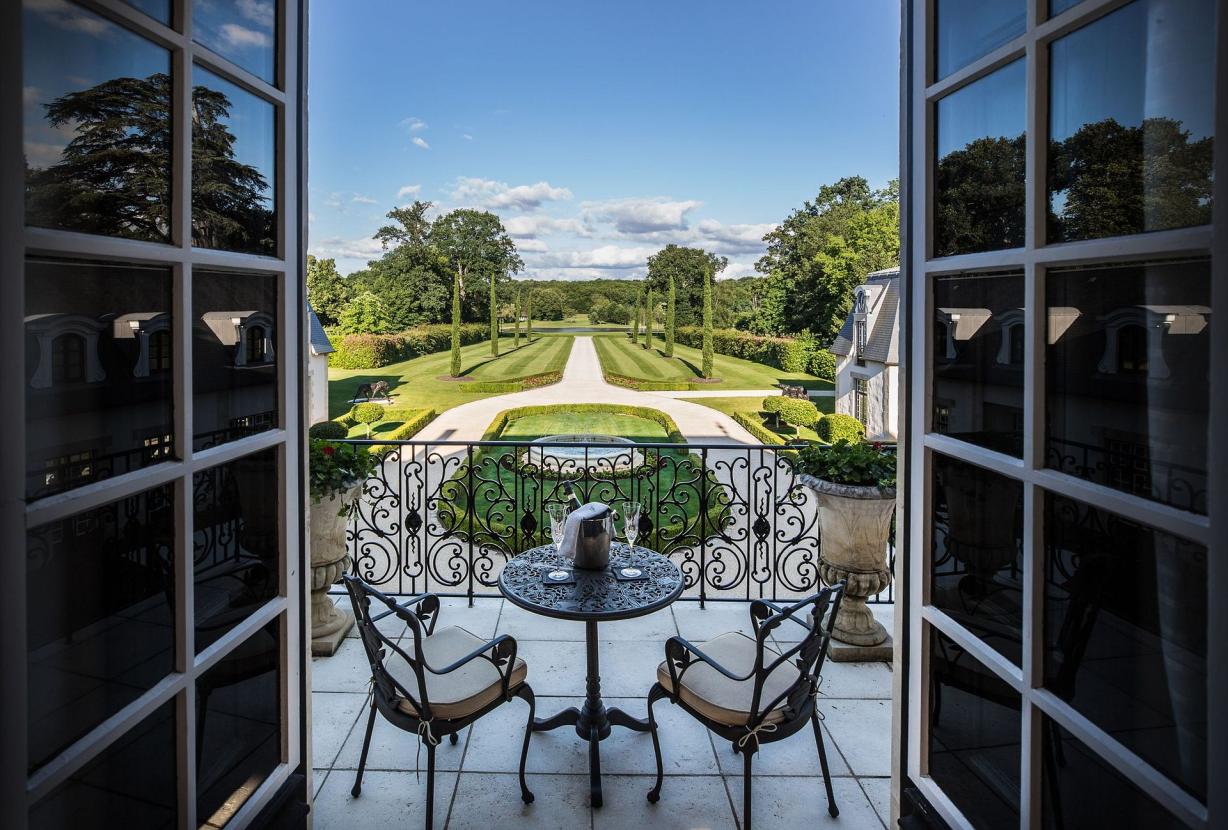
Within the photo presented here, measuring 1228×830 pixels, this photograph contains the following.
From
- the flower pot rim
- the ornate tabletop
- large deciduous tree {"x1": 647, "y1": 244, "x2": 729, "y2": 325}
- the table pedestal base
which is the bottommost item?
the table pedestal base

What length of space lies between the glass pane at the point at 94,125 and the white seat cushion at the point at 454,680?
1.49 metres

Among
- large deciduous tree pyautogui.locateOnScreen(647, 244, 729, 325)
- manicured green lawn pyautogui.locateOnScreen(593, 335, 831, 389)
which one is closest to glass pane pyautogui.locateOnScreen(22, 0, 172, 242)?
manicured green lawn pyautogui.locateOnScreen(593, 335, 831, 389)

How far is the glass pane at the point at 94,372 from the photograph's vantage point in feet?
3.23

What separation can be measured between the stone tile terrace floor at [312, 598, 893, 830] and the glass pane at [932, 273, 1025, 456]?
4.54 ft

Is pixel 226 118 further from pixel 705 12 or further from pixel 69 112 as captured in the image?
pixel 705 12

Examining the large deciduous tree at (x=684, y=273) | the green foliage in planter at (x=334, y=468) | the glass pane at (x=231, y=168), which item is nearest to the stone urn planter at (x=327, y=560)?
the green foliage in planter at (x=334, y=468)

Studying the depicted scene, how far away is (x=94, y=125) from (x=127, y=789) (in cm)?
108

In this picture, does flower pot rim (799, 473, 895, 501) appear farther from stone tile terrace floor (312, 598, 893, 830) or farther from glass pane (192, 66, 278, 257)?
glass pane (192, 66, 278, 257)

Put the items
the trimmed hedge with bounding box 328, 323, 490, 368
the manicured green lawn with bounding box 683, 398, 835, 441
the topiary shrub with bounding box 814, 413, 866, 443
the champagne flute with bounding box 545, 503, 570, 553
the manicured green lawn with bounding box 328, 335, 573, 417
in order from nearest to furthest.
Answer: the champagne flute with bounding box 545, 503, 570, 553
the topiary shrub with bounding box 814, 413, 866, 443
the manicured green lawn with bounding box 683, 398, 835, 441
the manicured green lawn with bounding box 328, 335, 573, 417
the trimmed hedge with bounding box 328, 323, 490, 368

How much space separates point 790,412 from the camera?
61.4ft

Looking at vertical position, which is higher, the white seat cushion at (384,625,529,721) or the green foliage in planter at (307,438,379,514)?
the green foliage in planter at (307,438,379,514)

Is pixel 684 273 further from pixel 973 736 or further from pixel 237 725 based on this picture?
pixel 237 725

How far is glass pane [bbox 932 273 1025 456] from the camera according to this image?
1.33m

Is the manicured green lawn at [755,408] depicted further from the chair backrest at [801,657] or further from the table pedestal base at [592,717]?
the chair backrest at [801,657]
